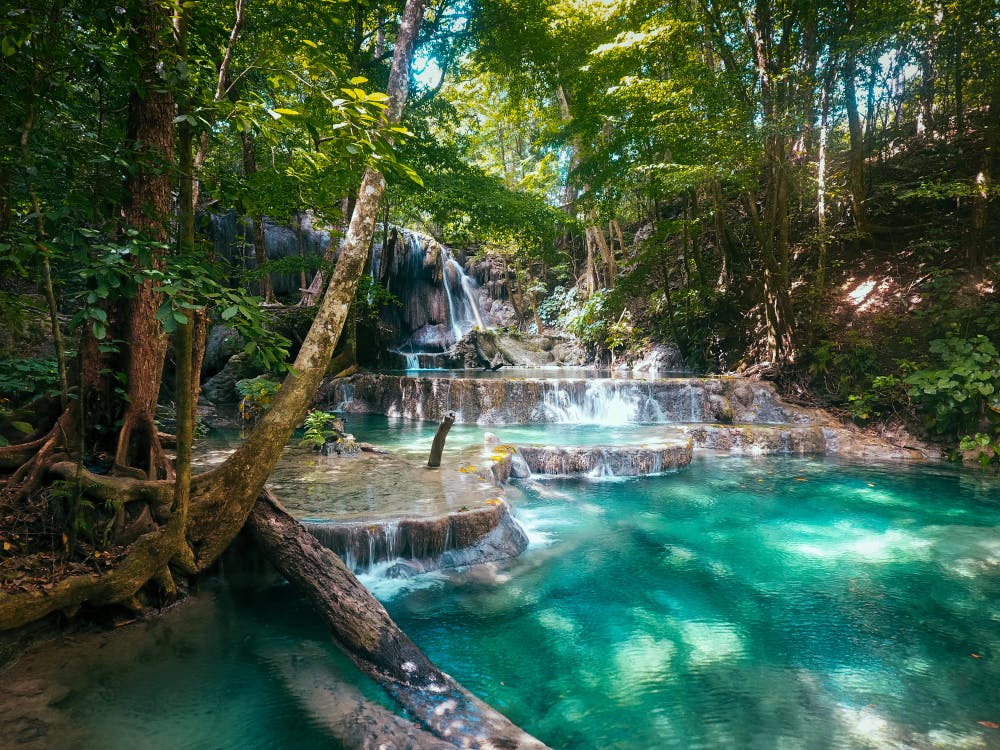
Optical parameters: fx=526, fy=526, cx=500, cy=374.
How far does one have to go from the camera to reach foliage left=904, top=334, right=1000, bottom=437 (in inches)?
329

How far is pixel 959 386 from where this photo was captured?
8547 millimetres

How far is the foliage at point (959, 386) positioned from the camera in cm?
836

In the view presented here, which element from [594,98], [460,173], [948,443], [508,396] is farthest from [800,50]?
[508,396]

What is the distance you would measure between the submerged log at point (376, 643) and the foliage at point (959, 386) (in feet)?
30.9

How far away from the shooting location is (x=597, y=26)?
43.8 ft

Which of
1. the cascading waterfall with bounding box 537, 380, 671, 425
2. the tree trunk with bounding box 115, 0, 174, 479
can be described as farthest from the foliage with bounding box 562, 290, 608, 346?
the tree trunk with bounding box 115, 0, 174, 479

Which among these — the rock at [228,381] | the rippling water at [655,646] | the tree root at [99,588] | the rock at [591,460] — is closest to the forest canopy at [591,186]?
the tree root at [99,588]

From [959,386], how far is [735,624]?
7298mm

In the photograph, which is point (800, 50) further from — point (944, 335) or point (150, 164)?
point (150, 164)

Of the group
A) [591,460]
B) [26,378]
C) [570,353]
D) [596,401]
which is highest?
[570,353]

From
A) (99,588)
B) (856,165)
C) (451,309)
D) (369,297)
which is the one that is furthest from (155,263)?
(451,309)

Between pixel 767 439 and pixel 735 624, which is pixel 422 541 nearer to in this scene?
pixel 735 624

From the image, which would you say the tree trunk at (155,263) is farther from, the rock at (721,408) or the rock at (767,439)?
the rock at (721,408)

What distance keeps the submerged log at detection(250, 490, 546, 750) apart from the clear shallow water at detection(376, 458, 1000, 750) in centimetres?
48
